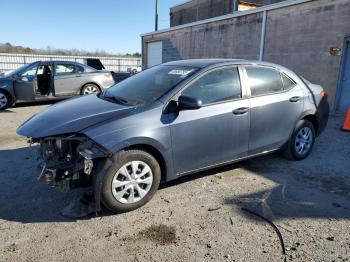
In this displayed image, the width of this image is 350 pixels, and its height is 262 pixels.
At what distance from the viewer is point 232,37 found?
13023 mm

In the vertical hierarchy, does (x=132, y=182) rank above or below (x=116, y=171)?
below

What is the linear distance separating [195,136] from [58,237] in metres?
1.82

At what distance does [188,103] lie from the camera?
358cm

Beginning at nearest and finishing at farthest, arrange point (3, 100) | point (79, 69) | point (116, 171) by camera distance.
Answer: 1. point (116, 171)
2. point (3, 100)
3. point (79, 69)

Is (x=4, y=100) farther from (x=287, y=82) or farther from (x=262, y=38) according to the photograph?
(x=262, y=38)

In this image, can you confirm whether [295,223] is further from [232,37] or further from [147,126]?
[232,37]

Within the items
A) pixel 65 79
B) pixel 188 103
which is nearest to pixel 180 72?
pixel 188 103

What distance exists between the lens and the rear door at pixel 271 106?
4.37 metres

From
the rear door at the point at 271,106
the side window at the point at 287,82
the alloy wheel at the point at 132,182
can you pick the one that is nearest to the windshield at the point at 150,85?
the alloy wheel at the point at 132,182

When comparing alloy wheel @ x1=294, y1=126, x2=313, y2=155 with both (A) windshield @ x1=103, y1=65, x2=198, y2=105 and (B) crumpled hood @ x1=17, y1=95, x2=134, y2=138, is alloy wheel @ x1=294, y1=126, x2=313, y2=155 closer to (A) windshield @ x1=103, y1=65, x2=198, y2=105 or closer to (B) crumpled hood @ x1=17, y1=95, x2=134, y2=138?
(A) windshield @ x1=103, y1=65, x2=198, y2=105

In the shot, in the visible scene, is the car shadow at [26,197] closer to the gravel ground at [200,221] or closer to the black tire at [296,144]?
the gravel ground at [200,221]

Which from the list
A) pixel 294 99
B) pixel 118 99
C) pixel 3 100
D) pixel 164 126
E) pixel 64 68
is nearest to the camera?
pixel 164 126

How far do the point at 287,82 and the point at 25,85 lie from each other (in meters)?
8.17

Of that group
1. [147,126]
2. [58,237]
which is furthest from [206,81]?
[58,237]
